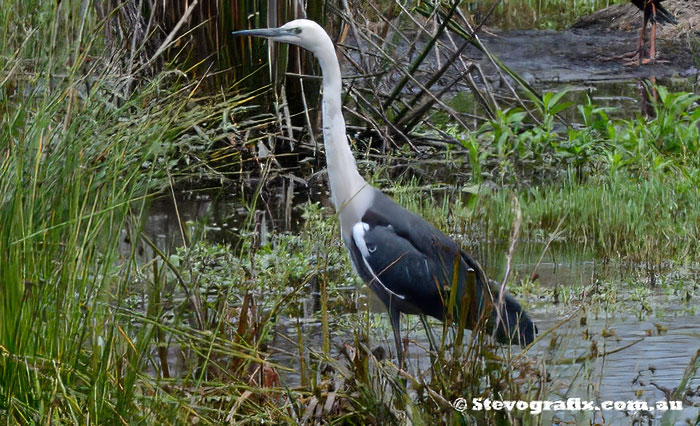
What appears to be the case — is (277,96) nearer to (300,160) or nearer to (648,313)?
(300,160)

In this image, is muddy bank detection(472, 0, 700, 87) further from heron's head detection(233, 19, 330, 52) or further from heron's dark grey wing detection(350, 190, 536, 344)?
heron's dark grey wing detection(350, 190, 536, 344)

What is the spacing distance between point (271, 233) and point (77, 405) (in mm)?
3548

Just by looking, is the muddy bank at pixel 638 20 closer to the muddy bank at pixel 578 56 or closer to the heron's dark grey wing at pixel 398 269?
the muddy bank at pixel 578 56

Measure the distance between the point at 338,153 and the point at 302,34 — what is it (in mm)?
554

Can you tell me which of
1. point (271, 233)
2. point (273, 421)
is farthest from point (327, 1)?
point (273, 421)

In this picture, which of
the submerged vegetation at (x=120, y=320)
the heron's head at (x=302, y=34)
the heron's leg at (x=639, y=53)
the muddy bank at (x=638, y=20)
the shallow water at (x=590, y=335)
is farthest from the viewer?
the muddy bank at (x=638, y=20)

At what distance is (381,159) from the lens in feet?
26.0

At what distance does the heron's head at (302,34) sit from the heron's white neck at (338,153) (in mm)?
48

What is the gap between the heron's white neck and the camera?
14.1ft

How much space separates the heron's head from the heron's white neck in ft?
0.16

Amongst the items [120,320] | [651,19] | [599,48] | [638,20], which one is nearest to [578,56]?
[599,48]

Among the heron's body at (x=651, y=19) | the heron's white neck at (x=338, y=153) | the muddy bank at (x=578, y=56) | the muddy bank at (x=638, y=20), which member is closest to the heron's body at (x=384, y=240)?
the heron's white neck at (x=338, y=153)

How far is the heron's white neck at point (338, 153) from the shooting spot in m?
4.30

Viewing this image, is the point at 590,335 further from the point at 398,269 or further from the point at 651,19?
the point at 651,19
